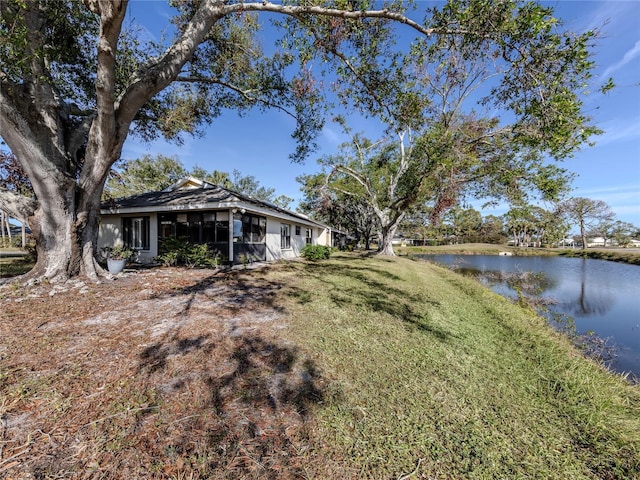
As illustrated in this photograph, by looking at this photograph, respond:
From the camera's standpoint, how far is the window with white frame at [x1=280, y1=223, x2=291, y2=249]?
16.1 meters

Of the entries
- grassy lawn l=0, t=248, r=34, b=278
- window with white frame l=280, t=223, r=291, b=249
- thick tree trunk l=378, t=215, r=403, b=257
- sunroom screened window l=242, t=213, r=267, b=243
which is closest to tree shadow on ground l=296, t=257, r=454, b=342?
sunroom screened window l=242, t=213, r=267, b=243

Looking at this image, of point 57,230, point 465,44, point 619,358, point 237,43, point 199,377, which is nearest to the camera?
point 199,377

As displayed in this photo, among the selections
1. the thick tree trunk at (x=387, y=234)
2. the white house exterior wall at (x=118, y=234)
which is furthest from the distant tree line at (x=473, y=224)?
the white house exterior wall at (x=118, y=234)

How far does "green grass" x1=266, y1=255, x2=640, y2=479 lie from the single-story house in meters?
7.29

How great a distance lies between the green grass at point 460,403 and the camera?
1.91m

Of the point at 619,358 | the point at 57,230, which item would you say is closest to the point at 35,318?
the point at 57,230

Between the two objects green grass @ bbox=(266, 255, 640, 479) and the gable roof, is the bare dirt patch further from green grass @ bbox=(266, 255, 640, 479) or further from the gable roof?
the gable roof

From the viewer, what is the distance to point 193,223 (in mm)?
11422

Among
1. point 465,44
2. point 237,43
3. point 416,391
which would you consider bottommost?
point 416,391

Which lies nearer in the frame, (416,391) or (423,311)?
(416,391)

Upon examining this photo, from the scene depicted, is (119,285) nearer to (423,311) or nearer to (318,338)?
(318,338)

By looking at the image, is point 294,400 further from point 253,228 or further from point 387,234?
point 387,234

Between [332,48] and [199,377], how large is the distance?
6369 mm

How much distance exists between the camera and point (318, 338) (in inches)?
147
